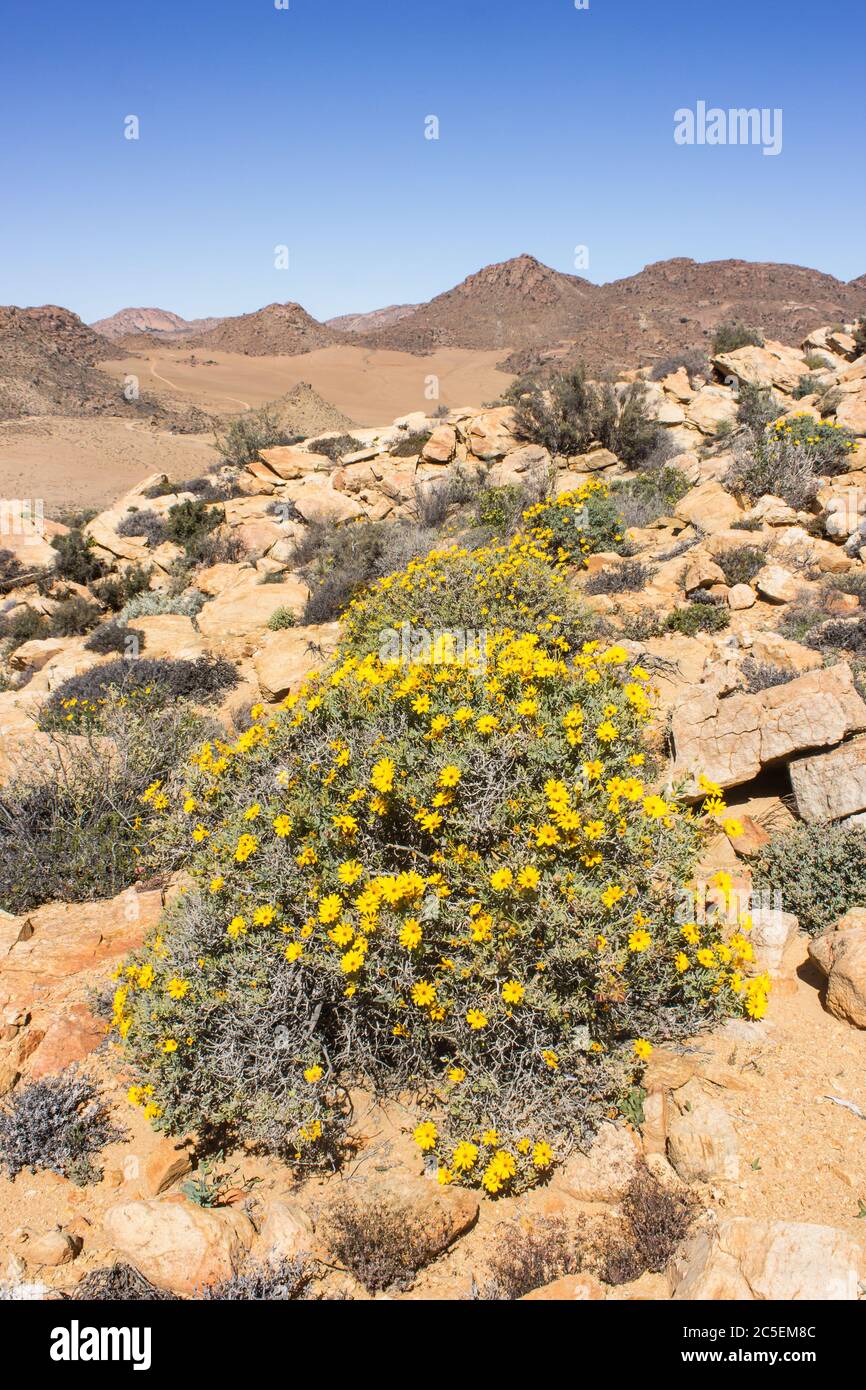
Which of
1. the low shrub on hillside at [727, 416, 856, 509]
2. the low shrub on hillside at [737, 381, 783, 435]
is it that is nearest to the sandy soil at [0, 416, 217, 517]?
the low shrub on hillside at [737, 381, 783, 435]

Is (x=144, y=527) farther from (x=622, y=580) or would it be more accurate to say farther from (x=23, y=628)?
(x=622, y=580)

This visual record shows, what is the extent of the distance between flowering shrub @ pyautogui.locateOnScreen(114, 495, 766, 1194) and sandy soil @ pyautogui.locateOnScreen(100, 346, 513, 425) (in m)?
29.0

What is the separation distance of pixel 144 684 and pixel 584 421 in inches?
326

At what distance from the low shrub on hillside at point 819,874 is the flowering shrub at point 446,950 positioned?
2.21 ft

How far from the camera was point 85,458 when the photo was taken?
2475 centimetres

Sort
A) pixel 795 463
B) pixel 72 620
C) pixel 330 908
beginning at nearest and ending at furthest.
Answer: pixel 330 908
pixel 795 463
pixel 72 620

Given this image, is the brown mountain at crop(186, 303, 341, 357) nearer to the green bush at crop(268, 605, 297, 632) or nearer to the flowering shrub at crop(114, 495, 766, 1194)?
the green bush at crop(268, 605, 297, 632)

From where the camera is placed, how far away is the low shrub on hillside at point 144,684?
630cm

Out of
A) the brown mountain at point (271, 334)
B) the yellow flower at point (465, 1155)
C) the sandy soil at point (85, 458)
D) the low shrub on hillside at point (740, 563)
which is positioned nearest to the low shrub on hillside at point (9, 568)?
the sandy soil at point (85, 458)

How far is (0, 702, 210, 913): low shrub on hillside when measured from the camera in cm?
447

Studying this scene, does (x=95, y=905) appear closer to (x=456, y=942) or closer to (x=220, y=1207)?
(x=220, y=1207)

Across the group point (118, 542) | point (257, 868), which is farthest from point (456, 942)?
point (118, 542)

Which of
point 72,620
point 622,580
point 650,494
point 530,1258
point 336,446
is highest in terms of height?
point 336,446

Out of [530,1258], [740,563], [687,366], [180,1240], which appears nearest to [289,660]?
[740,563]
